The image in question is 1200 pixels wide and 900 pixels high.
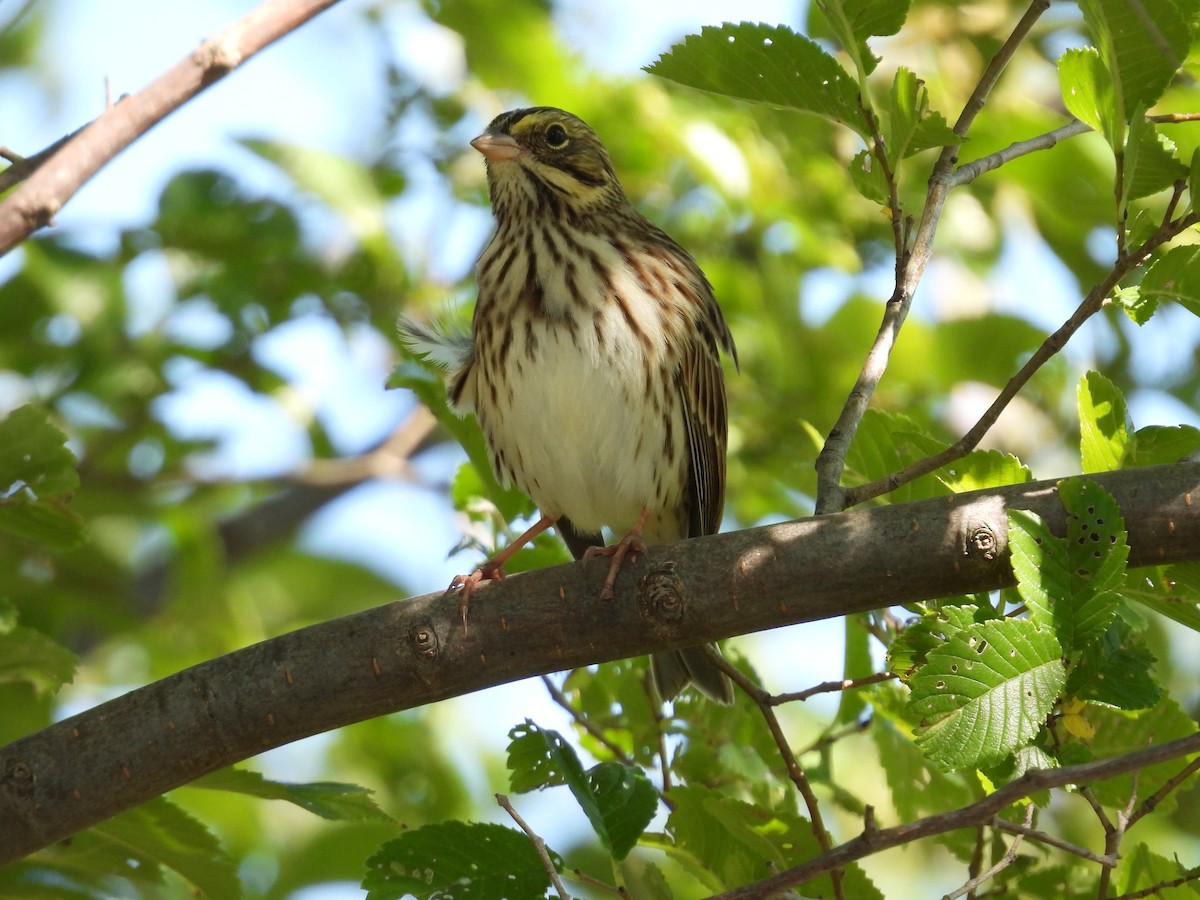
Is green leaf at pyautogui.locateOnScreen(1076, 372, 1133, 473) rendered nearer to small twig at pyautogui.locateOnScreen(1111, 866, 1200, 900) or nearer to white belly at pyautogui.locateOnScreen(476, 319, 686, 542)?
small twig at pyautogui.locateOnScreen(1111, 866, 1200, 900)

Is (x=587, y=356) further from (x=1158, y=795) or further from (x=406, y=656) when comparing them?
(x=1158, y=795)

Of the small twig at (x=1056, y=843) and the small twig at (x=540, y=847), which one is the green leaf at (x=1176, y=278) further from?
the small twig at (x=540, y=847)

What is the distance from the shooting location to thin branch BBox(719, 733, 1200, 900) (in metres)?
2.10

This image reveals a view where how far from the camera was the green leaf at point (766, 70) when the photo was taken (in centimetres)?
299

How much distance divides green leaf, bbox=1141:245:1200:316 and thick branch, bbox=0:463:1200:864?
666mm

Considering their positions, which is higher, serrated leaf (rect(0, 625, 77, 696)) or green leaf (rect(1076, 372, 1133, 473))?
serrated leaf (rect(0, 625, 77, 696))

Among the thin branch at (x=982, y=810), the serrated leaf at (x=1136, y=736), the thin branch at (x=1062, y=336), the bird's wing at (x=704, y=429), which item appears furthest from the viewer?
the bird's wing at (x=704, y=429)

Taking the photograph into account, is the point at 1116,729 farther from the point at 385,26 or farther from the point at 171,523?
→ the point at 385,26

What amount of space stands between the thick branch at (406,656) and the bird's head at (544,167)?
2.24m

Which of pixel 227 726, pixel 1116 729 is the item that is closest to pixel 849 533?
pixel 1116 729

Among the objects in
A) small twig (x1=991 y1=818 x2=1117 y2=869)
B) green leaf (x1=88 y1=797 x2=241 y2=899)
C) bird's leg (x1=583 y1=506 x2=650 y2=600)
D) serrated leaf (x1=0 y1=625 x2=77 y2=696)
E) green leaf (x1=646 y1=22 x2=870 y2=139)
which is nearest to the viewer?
small twig (x1=991 y1=818 x2=1117 y2=869)

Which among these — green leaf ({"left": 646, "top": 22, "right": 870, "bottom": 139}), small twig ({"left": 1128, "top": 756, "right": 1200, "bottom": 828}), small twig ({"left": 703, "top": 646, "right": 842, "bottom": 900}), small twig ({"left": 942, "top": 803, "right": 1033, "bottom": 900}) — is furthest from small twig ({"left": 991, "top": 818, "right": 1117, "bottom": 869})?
green leaf ({"left": 646, "top": 22, "right": 870, "bottom": 139})

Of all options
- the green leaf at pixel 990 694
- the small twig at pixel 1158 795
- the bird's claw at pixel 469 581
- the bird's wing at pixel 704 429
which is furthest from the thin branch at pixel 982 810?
the bird's wing at pixel 704 429

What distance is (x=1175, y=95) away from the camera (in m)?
4.83
